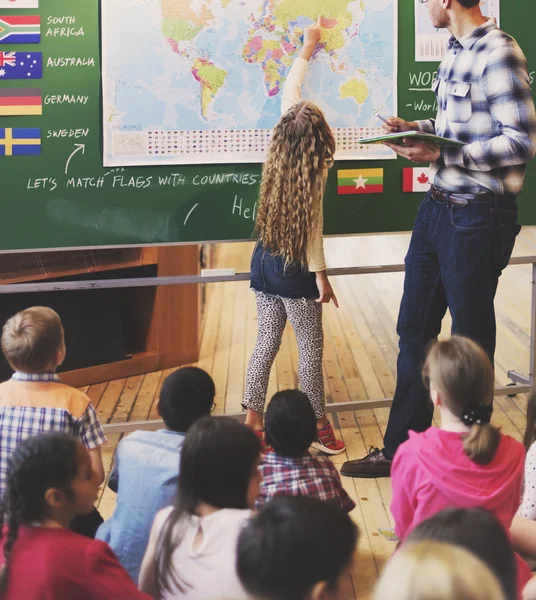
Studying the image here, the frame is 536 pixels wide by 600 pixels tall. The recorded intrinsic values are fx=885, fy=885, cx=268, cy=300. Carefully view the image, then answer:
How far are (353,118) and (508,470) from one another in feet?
6.19

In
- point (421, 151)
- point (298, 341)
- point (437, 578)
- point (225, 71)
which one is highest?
point (225, 71)

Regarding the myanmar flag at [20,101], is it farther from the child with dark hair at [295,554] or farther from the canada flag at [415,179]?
the child with dark hair at [295,554]

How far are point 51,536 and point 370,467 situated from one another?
1917 millimetres

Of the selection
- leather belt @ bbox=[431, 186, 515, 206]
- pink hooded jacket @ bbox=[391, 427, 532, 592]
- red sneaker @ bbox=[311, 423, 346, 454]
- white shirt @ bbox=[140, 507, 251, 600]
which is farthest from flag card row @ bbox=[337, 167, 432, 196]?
white shirt @ bbox=[140, 507, 251, 600]

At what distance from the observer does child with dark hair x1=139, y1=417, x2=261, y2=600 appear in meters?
1.67

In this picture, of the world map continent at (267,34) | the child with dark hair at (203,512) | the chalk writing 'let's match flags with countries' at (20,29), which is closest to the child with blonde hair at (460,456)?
the child with dark hair at (203,512)

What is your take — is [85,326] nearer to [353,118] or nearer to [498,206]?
[353,118]

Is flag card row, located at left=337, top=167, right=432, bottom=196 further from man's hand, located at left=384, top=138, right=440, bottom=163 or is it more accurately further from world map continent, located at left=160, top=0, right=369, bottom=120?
man's hand, located at left=384, top=138, right=440, bottom=163

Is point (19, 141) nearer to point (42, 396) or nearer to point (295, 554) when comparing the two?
point (42, 396)

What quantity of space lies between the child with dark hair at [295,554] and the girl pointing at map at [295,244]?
6.62ft

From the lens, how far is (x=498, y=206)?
296 centimetres

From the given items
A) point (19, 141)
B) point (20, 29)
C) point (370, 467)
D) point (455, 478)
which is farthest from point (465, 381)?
point (20, 29)

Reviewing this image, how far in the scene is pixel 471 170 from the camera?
296 centimetres

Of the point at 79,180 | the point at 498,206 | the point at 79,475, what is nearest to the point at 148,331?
the point at 79,180
